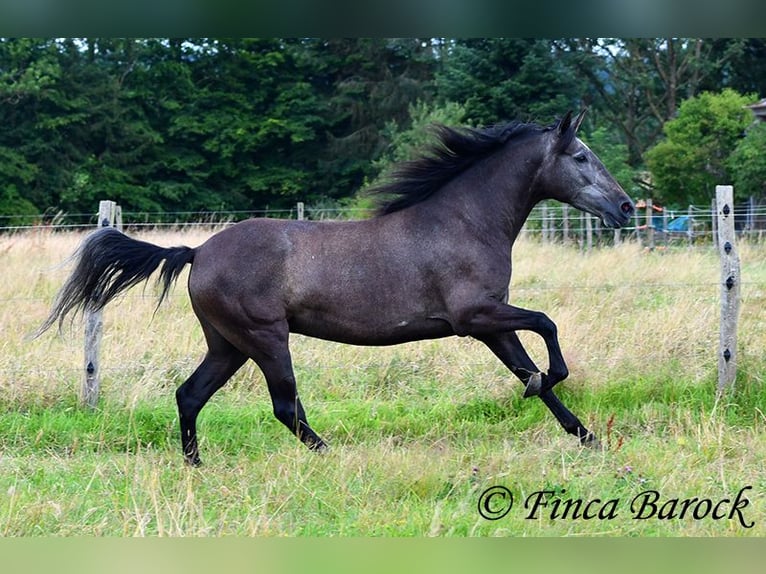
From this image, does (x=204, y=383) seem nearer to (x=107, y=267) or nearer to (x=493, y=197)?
(x=107, y=267)

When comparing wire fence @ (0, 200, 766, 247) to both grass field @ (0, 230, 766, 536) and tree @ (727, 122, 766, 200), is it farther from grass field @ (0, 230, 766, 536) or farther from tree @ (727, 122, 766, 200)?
grass field @ (0, 230, 766, 536)

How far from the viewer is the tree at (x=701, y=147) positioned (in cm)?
2309

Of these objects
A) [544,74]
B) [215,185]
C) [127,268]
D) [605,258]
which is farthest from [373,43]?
[127,268]

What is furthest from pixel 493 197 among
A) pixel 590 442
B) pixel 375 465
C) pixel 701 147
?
pixel 701 147

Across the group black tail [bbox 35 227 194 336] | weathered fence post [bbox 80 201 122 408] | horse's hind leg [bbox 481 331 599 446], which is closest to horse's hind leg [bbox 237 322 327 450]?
black tail [bbox 35 227 194 336]

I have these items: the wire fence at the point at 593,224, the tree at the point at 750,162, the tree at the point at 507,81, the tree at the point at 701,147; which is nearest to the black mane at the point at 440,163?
the wire fence at the point at 593,224

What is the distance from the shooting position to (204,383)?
5.91m

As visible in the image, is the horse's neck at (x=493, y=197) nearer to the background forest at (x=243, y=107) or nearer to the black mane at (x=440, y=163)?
Answer: the black mane at (x=440, y=163)

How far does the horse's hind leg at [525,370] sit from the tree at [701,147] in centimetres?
1865

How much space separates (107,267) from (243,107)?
28363mm

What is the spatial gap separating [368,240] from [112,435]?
7.62 feet

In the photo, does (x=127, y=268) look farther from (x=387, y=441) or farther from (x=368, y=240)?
(x=387, y=441)

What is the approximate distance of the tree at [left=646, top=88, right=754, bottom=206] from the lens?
23094 mm

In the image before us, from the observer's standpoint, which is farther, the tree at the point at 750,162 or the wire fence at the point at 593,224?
the tree at the point at 750,162
